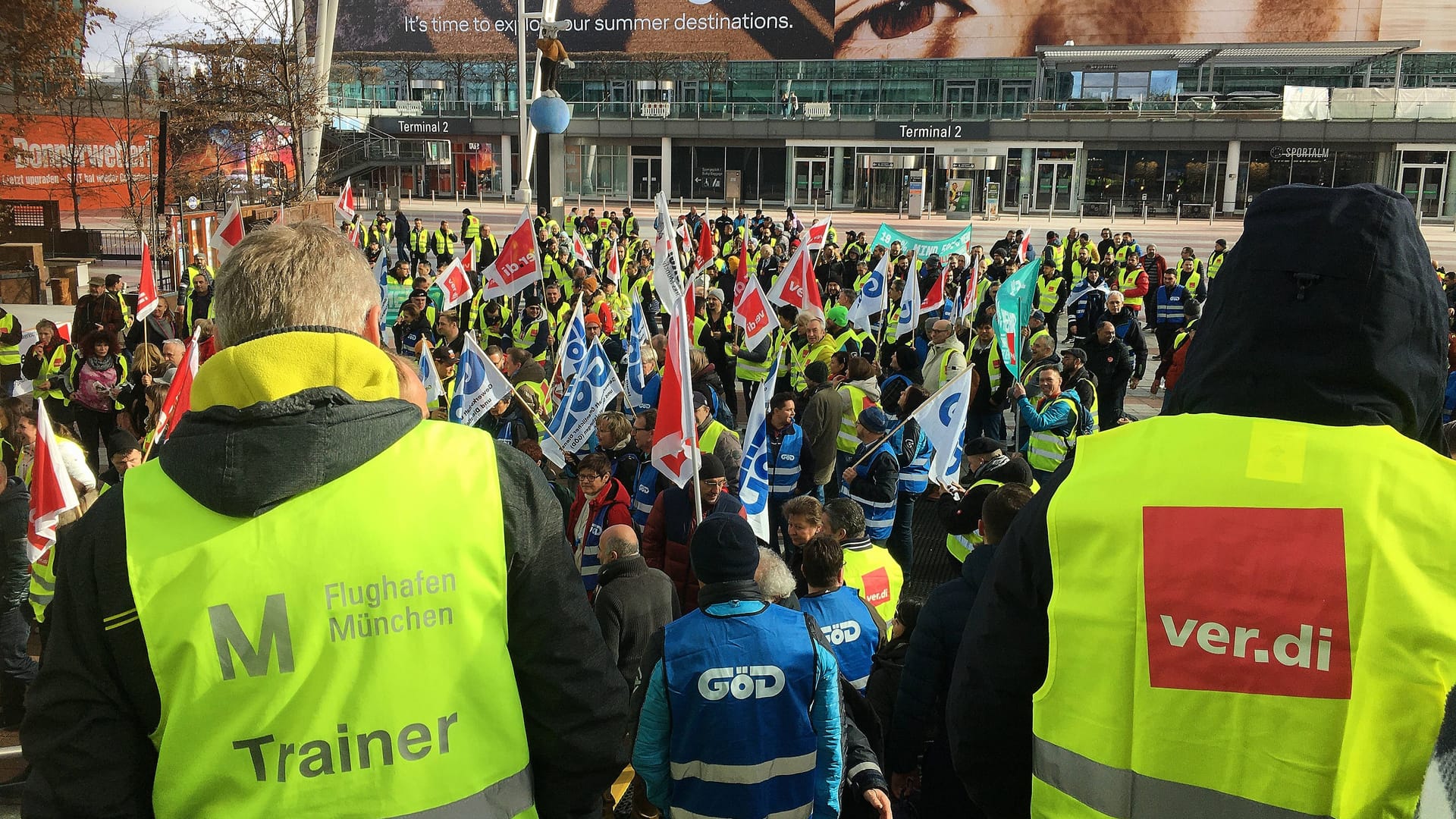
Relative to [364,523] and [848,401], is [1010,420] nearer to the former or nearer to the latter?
[848,401]

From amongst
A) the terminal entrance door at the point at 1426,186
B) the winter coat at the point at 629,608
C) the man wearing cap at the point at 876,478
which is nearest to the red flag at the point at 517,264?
the man wearing cap at the point at 876,478

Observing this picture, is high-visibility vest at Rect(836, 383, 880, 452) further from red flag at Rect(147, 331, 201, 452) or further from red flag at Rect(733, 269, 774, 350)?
red flag at Rect(147, 331, 201, 452)

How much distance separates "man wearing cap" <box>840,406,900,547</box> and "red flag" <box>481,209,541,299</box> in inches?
250

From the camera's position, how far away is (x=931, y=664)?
392 centimetres

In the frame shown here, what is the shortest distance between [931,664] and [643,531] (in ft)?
11.3

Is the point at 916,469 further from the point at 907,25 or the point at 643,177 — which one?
the point at 907,25

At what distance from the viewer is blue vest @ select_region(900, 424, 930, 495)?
864 cm

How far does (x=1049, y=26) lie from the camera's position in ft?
180

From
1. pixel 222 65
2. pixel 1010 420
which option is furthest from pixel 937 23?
pixel 1010 420


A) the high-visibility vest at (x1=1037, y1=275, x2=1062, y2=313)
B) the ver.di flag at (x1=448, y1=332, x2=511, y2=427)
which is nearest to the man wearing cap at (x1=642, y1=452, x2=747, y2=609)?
the ver.di flag at (x1=448, y1=332, x2=511, y2=427)

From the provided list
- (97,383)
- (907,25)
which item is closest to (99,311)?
(97,383)

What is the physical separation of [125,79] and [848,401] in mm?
26280

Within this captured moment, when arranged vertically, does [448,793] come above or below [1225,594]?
below

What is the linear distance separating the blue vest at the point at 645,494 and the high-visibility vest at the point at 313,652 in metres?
5.58
